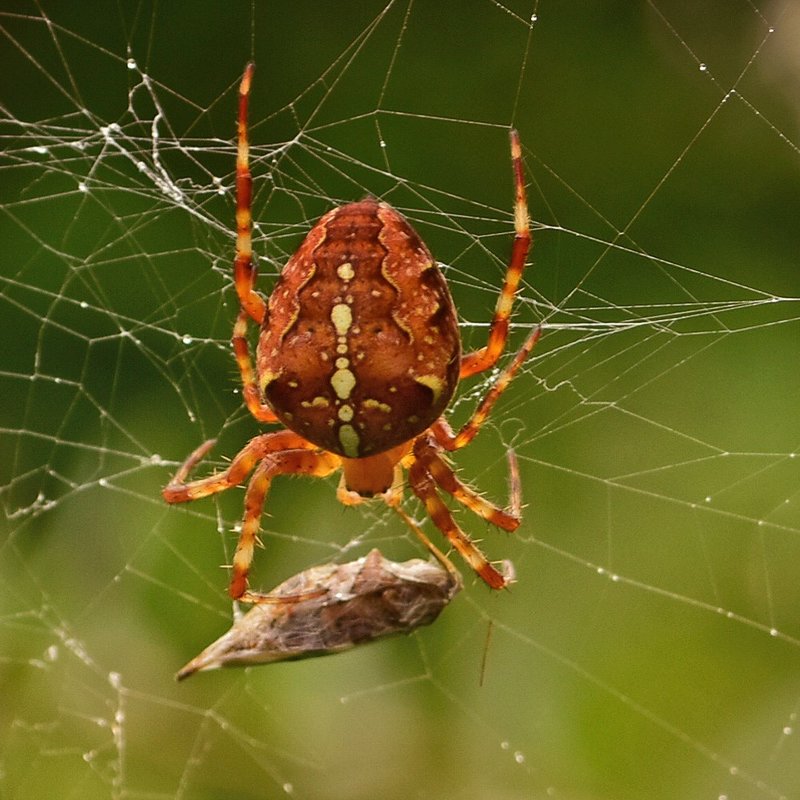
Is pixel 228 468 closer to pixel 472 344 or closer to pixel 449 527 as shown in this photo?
pixel 449 527

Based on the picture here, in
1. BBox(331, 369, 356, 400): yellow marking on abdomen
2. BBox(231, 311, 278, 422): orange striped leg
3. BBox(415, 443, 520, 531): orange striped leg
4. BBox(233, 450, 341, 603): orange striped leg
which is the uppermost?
BBox(331, 369, 356, 400): yellow marking on abdomen

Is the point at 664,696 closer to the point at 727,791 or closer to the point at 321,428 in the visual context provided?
the point at 727,791

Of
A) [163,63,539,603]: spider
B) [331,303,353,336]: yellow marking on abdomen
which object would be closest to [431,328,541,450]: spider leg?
[163,63,539,603]: spider

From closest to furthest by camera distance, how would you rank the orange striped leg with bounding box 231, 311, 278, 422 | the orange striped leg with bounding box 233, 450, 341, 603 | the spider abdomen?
the spider abdomen, the orange striped leg with bounding box 231, 311, 278, 422, the orange striped leg with bounding box 233, 450, 341, 603

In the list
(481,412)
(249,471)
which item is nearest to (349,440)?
(481,412)

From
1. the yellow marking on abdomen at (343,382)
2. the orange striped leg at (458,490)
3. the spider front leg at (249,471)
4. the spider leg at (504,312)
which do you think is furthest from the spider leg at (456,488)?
the yellow marking on abdomen at (343,382)

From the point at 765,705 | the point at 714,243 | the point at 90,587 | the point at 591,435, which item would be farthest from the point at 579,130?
the point at 90,587

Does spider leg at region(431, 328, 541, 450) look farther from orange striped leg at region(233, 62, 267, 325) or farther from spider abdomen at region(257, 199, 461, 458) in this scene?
orange striped leg at region(233, 62, 267, 325)
